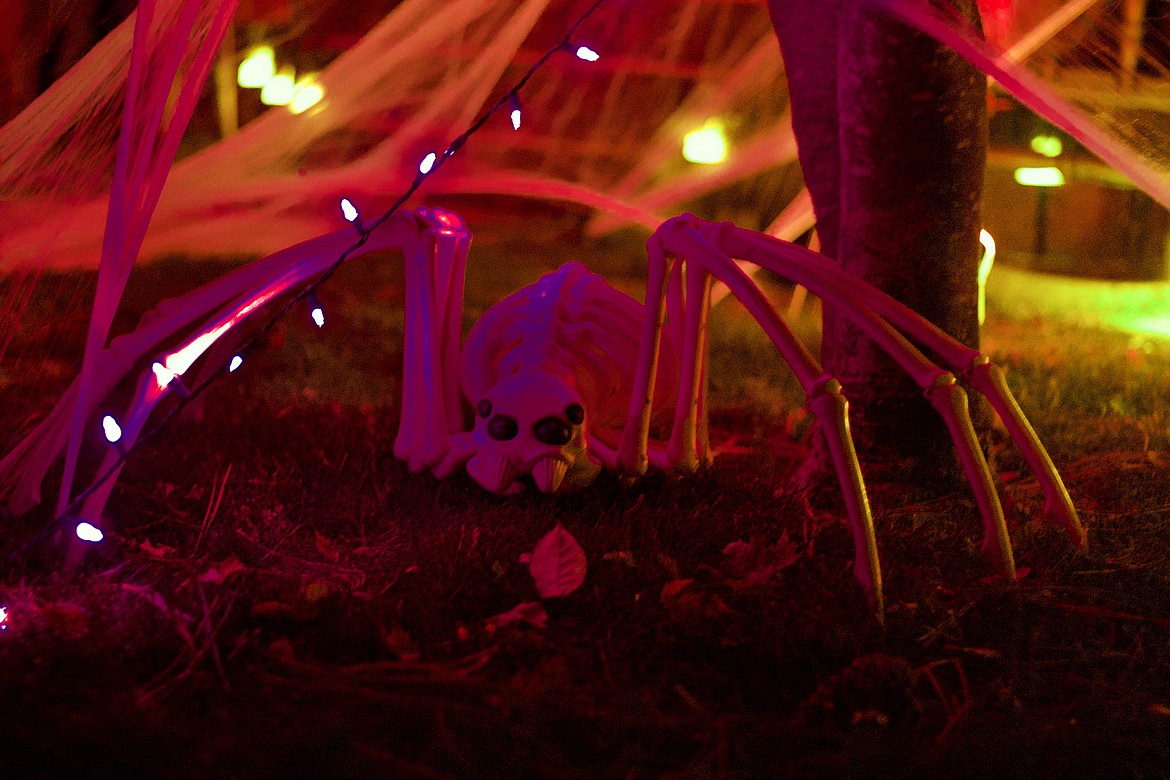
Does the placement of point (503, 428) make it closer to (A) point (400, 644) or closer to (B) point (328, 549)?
(B) point (328, 549)

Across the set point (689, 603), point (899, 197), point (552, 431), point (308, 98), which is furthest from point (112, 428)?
point (899, 197)

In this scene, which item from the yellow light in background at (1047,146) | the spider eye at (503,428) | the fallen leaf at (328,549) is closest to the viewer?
the fallen leaf at (328,549)

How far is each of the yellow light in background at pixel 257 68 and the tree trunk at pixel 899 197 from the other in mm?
3186

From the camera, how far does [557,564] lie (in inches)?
104

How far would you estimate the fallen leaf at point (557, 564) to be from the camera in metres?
2.57

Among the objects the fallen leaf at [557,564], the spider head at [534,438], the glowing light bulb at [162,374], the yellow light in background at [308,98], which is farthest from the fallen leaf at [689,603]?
the yellow light in background at [308,98]

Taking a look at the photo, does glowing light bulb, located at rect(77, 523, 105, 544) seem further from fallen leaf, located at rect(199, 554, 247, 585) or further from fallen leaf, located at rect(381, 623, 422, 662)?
fallen leaf, located at rect(381, 623, 422, 662)

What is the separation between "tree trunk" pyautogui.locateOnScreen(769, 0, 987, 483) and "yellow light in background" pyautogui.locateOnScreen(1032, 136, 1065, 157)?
150 inches

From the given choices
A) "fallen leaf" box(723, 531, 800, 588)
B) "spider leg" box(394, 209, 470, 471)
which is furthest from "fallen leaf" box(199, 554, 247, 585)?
"fallen leaf" box(723, 531, 800, 588)

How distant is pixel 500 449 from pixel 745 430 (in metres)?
1.59

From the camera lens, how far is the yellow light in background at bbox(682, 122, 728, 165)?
7387 millimetres

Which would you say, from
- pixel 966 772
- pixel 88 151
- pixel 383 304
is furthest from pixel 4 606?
pixel 383 304

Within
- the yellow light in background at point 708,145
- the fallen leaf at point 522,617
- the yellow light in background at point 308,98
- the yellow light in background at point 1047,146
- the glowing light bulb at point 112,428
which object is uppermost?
the yellow light in background at point 708,145

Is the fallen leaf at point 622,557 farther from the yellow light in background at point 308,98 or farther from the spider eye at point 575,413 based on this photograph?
the yellow light in background at point 308,98
